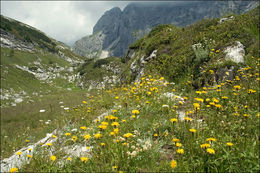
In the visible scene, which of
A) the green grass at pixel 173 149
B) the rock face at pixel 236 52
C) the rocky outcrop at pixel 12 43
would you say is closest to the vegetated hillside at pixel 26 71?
the rocky outcrop at pixel 12 43

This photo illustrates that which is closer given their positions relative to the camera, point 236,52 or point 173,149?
point 173,149

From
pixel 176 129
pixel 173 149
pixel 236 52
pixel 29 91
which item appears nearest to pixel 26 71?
pixel 29 91

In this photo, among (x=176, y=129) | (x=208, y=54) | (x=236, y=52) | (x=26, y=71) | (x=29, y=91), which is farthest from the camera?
(x=26, y=71)

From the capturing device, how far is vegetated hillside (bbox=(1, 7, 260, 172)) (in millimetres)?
2223

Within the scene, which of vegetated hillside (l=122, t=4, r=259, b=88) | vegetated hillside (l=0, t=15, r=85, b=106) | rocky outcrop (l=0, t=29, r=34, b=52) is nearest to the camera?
vegetated hillside (l=122, t=4, r=259, b=88)

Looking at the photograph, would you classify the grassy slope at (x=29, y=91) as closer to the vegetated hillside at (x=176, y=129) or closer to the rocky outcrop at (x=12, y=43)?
the vegetated hillside at (x=176, y=129)

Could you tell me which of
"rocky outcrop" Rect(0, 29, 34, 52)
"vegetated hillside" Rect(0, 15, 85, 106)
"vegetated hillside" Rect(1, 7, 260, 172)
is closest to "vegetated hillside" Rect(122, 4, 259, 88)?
"vegetated hillside" Rect(1, 7, 260, 172)

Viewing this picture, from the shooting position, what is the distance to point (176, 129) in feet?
10.3

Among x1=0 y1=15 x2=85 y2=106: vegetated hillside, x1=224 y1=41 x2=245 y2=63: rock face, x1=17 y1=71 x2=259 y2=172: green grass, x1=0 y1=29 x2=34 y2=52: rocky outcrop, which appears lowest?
x1=17 y1=71 x2=259 y2=172: green grass

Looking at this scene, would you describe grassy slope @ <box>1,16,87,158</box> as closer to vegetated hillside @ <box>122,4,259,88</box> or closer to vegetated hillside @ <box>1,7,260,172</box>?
vegetated hillside @ <box>1,7,260,172</box>

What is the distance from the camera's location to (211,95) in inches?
184

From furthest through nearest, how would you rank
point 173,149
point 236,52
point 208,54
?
1. point 208,54
2. point 236,52
3. point 173,149

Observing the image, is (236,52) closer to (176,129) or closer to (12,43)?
(176,129)

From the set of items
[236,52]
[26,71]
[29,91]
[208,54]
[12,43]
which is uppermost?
[12,43]
